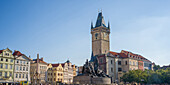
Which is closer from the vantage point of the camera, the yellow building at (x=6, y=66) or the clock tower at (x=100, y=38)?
the yellow building at (x=6, y=66)

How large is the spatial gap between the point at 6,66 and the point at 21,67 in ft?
17.2

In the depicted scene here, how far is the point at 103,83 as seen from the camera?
32.2 metres

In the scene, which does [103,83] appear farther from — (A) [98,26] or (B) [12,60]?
(A) [98,26]

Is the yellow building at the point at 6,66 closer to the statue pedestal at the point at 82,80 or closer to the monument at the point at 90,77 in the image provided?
the statue pedestal at the point at 82,80

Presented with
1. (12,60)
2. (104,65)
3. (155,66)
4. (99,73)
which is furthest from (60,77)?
(155,66)

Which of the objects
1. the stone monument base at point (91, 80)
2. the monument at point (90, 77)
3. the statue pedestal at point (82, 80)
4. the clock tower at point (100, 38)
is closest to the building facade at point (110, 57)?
the clock tower at point (100, 38)

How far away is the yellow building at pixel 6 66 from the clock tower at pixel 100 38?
1759 inches

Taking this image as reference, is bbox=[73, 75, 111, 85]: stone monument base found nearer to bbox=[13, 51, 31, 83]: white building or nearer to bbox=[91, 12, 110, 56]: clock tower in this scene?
bbox=[13, 51, 31, 83]: white building

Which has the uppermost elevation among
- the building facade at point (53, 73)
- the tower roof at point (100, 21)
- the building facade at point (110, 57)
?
the tower roof at point (100, 21)

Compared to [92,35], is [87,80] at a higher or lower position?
lower

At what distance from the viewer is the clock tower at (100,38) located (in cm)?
8956

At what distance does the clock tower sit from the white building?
39.4 metres

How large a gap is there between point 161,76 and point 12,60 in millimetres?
45013

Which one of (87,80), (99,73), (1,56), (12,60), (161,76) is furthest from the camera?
(161,76)
